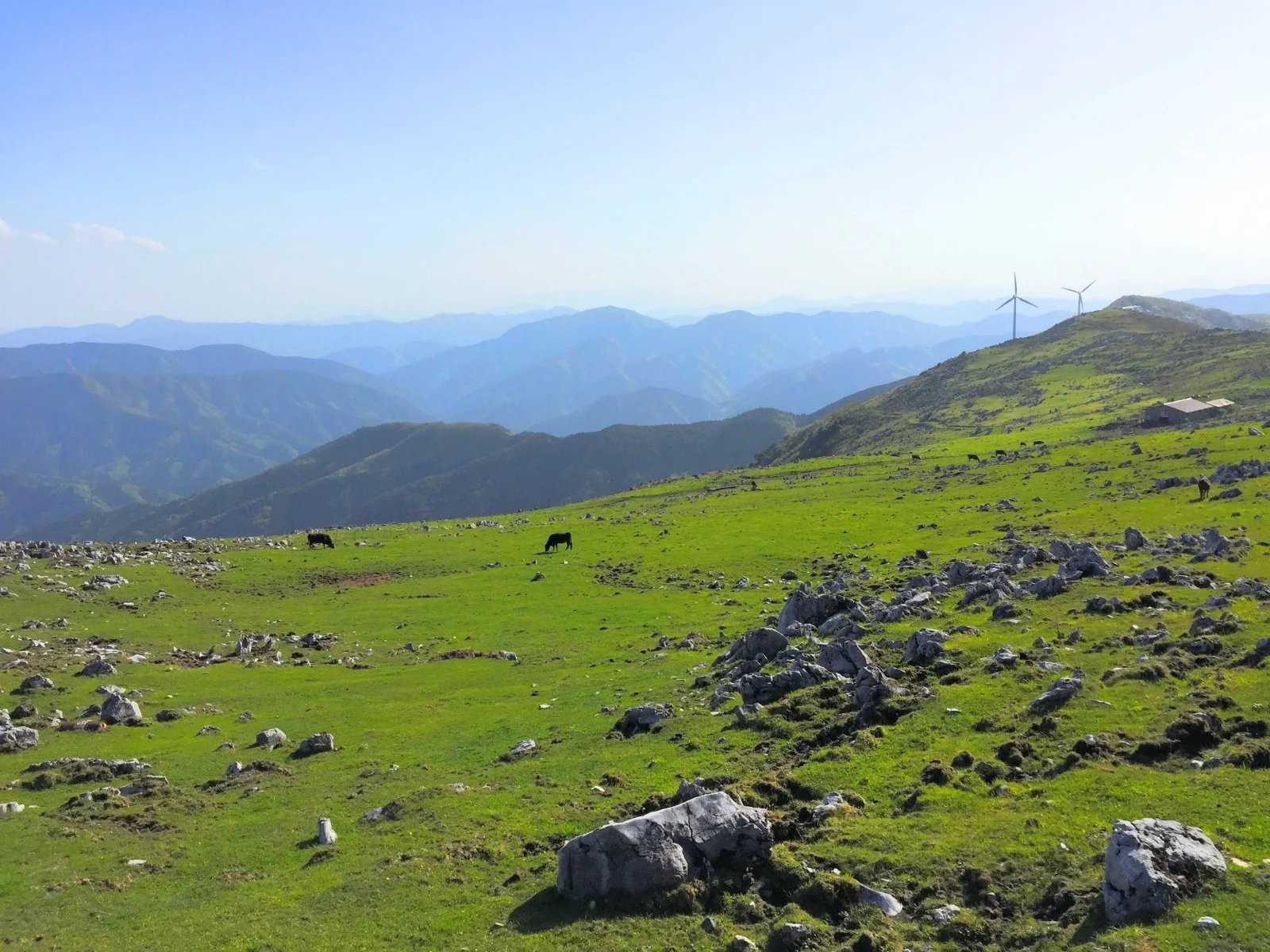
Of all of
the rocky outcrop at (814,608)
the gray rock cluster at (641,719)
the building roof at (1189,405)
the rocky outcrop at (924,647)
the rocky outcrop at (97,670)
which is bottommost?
the gray rock cluster at (641,719)

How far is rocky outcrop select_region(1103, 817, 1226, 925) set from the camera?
11875mm

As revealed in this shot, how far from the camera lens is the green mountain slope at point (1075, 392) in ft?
413

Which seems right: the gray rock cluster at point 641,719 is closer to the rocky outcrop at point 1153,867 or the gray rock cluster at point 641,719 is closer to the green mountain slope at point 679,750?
the green mountain slope at point 679,750

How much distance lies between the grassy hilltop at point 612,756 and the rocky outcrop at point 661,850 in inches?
16.3

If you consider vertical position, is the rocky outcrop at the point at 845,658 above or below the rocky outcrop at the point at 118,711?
above

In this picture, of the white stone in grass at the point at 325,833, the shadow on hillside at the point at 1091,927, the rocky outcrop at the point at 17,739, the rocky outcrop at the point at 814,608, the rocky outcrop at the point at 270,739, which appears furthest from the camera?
the rocky outcrop at the point at 814,608

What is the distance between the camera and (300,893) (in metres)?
17.1

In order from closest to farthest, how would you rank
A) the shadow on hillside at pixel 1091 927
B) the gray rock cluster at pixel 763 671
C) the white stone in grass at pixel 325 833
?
1. the shadow on hillside at pixel 1091 927
2. the white stone in grass at pixel 325 833
3. the gray rock cluster at pixel 763 671

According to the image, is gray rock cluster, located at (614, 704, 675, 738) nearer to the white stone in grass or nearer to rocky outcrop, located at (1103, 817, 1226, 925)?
the white stone in grass

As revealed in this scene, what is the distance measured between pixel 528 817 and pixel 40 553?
178 feet

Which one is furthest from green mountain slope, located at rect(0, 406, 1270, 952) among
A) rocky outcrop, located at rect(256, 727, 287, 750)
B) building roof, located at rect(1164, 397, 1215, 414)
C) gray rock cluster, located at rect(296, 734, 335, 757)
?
building roof, located at rect(1164, 397, 1215, 414)

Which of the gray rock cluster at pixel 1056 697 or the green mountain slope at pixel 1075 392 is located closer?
the gray rock cluster at pixel 1056 697

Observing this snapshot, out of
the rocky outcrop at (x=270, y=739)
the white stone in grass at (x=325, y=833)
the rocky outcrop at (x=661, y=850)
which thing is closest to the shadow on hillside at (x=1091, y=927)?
the rocky outcrop at (x=661, y=850)

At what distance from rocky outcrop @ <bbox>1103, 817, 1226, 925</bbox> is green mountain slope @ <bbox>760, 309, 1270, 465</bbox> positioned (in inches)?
3974
